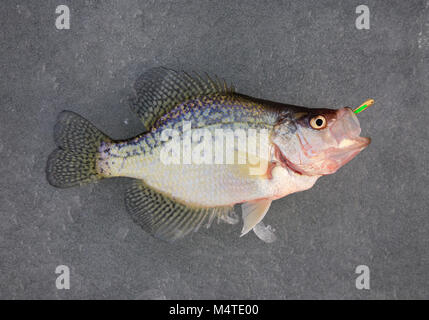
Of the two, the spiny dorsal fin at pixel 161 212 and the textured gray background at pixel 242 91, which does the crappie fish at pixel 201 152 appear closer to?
the spiny dorsal fin at pixel 161 212

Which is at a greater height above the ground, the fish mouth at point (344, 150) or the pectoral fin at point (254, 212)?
the fish mouth at point (344, 150)

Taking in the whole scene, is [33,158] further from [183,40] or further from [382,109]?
[382,109]

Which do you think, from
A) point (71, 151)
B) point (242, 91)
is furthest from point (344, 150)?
point (71, 151)

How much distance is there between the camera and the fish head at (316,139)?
135 centimetres

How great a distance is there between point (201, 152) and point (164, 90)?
27cm

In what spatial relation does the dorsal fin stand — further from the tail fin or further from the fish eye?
the fish eye

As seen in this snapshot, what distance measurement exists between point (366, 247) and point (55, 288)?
1305mm

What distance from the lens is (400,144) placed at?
1709 mm

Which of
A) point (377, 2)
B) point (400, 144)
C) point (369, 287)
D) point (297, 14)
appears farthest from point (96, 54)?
point (369, 287)

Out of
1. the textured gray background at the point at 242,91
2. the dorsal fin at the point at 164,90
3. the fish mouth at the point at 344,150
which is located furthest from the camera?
the textured gray background at the point at 242,91

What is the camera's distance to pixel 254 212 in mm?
1484

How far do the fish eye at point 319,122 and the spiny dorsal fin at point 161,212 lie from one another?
43 cm

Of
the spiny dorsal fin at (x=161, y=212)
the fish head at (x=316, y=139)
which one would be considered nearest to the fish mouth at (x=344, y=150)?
the fish head at (x=316, y=139)

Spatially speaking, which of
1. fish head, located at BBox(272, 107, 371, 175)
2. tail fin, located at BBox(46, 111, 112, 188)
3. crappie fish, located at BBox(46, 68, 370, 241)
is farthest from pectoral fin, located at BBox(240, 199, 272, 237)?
tail fin, located at BBox(46, 111, 112, 188)
